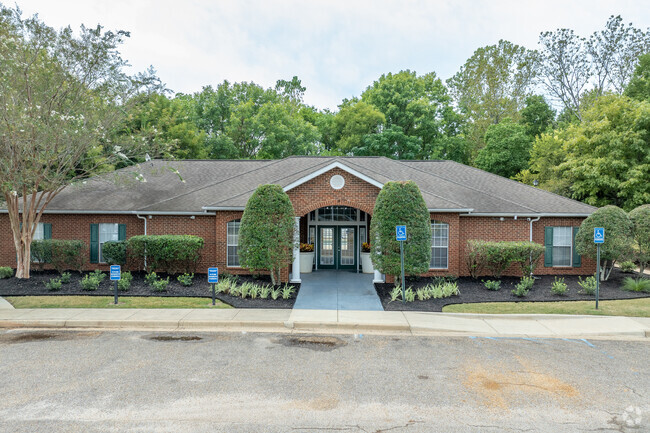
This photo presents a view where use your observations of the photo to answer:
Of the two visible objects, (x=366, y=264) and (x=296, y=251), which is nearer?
(x=296, y=251)

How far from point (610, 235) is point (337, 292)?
1058cm

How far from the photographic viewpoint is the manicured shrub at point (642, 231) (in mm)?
15103

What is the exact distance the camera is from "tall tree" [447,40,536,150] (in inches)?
1746

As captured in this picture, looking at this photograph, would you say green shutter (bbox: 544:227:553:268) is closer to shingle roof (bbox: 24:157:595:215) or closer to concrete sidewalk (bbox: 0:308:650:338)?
shingle roof (bbox: 24:157:595:215)

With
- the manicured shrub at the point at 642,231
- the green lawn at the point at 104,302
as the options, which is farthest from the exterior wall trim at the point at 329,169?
the manicured shrub at the point at 642,231

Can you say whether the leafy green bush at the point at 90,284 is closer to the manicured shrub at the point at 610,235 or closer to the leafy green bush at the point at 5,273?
the leafy green bush at the point at 5,273

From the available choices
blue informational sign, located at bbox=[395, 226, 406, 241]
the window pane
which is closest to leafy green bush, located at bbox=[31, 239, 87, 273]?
blue informational sign, located at bbox=[395, 226, 406, 241]

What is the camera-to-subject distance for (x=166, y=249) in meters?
15.1

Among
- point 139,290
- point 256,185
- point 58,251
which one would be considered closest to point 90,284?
point 139,290

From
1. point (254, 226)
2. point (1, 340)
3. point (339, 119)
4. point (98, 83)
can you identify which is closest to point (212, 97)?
point (339, 119)

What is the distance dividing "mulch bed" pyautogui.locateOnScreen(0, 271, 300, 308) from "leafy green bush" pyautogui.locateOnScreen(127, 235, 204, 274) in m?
0.79

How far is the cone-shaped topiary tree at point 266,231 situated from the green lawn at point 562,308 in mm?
5755

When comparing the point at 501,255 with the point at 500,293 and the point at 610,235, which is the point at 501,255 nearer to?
the point at 500,293

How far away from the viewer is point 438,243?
1642 centimetres
